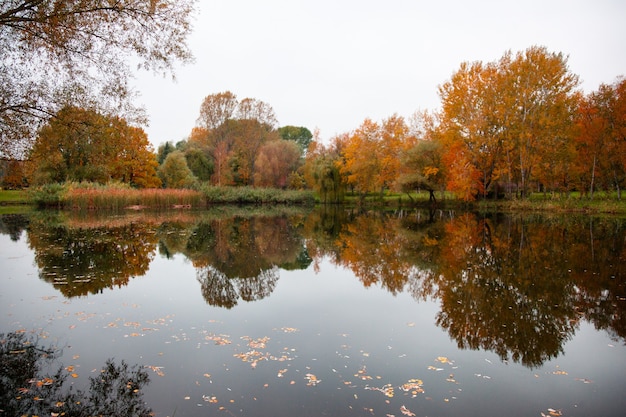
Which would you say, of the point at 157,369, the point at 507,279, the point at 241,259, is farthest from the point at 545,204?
the point at 157,369

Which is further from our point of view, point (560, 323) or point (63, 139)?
point (63, 139)

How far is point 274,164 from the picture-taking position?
4972 centimetres

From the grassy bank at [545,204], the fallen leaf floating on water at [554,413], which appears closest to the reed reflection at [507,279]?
the fallen leaf floating on water at [554,413]

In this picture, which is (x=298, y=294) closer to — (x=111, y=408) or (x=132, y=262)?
(x=111, y=408)

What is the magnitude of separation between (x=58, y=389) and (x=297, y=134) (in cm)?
9384

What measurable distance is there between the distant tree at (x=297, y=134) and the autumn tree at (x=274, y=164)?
4207cm

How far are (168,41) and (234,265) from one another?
6336 millimetres

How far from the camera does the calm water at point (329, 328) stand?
4672 millimetres

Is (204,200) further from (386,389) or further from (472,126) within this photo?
(386,389)

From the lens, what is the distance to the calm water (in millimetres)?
4672

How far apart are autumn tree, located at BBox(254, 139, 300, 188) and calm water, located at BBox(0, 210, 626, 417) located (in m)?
35.5

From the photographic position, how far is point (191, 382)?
16.4 ft

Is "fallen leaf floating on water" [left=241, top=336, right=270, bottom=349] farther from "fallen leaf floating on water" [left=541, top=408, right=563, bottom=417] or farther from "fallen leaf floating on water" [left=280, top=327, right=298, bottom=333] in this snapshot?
"fallen leaf floating on water" [left=541, top=408, right=563, bottom=417]

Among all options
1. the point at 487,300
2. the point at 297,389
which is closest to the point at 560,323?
the point at 487,300
